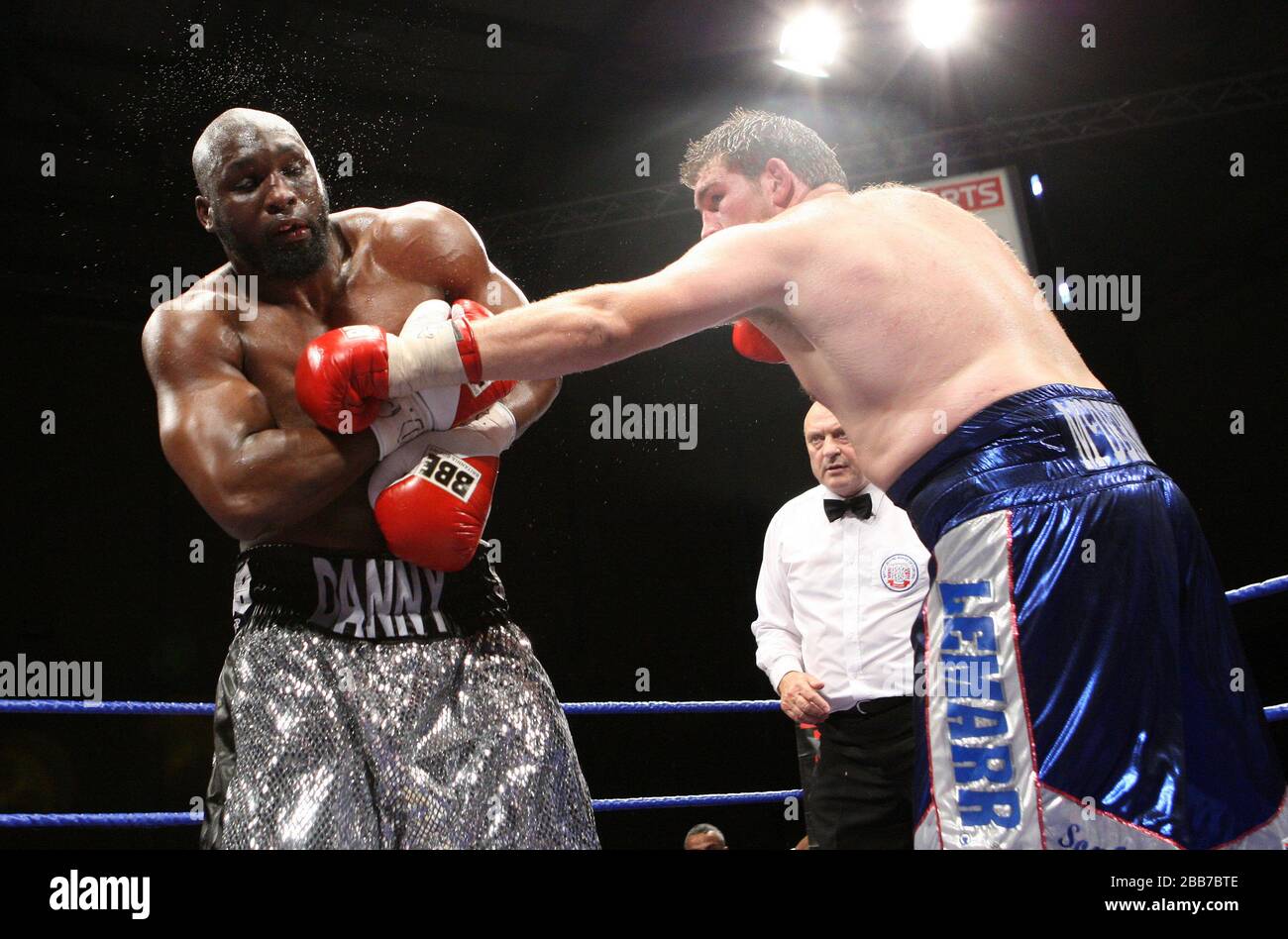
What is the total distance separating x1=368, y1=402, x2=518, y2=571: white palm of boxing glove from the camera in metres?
1.51

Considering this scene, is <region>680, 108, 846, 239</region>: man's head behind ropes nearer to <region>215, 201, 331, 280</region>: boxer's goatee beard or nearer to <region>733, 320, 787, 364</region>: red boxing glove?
<region>733, 320, 787, 364</region>: red boxing glove

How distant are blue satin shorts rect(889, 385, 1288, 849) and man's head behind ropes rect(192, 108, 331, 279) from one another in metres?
0.97

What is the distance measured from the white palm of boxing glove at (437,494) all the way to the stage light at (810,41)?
15.8ft

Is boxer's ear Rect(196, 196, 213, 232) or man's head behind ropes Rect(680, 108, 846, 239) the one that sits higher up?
man's head behind ropes Rect(680, 108, 846, 239)

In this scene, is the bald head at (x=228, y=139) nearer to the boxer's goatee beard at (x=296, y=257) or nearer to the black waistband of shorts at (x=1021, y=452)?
the boxer's goatee beard at (x=296, y=257)

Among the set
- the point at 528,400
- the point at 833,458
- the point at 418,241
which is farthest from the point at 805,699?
the point at 418,241

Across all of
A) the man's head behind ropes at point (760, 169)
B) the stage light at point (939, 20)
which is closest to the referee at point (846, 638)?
the man's head behind ropes at point (760, 169)

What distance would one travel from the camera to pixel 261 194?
161cm

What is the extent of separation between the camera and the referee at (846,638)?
2557 millimetres

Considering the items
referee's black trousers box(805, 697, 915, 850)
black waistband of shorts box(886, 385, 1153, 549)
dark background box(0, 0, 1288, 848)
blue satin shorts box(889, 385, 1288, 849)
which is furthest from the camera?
dark background box(0, 0, 1288, 848)

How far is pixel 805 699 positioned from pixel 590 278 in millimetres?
4458

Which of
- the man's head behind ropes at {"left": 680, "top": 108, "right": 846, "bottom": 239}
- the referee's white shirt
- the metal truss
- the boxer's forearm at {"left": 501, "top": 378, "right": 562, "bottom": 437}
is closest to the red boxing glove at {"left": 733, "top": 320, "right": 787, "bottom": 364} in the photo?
the man's head behind ropes at {"left": 680, "top": 108, "right": 846, "bottom": 239}

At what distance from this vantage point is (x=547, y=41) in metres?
6.01
